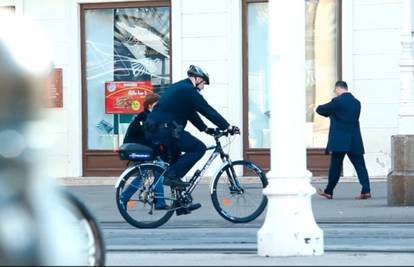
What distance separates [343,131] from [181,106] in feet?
14.0

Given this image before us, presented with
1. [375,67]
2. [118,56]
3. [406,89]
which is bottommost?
[406,89]

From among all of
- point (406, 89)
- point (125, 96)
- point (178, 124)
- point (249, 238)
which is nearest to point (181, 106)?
Answer: point (178, 124)

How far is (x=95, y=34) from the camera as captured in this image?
68.4ft

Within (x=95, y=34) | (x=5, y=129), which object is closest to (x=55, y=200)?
(x=5, y=129)

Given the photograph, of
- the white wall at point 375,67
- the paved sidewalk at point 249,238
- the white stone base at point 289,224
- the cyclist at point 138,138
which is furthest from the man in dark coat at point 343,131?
the white stone base at point 289,224

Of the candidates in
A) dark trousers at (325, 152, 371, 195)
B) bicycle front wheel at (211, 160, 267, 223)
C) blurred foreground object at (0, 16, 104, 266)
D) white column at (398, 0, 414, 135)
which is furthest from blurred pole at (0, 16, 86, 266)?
dark trousers at (325, 152, 371, 195)

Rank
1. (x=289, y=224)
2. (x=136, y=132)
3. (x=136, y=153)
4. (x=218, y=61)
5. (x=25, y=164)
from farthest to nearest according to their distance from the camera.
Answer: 1. (x=218, y=61)
2. (x=136, y=132)
3. (x=136, y=153)
4. (x=289, y=224)
5. (x=25, y=164)

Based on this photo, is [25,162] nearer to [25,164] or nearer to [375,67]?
[25,164]

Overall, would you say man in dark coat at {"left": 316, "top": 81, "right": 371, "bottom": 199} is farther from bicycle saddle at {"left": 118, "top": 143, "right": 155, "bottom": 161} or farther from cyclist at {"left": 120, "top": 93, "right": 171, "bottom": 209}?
bicycle saddle at {"left": 118, "top": 143, "right": 155, "bottom": 161}

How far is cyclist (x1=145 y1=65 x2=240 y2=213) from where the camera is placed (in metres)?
11.9

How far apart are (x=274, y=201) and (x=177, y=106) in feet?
11.1

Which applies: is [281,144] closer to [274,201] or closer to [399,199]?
[274,201]

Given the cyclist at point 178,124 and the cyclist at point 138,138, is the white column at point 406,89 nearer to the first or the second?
the cyclist at point 138,138

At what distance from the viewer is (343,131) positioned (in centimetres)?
1562
